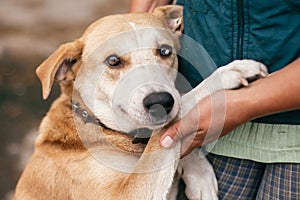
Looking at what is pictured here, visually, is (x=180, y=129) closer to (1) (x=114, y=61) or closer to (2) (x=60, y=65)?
(1) (x=114, y=61)

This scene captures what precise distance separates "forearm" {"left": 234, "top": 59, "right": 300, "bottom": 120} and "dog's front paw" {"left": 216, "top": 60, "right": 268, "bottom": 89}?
0.19 ft

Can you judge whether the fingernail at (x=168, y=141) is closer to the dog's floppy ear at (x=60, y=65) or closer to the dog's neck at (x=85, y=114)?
the dog's neck at (x=85, y=114)

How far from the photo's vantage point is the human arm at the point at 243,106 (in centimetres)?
192

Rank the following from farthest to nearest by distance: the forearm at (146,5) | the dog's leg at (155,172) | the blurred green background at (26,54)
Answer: the blurred green background at (26,54) → the forearm at (146,5) → the dog's leg at (155,172)

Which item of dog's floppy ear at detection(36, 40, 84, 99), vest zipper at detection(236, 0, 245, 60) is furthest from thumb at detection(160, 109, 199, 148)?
dog's floppy ear at detection(36, 40, 84, 99)

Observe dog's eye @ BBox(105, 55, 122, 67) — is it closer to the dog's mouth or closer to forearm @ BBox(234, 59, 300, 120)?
the dog's mouth

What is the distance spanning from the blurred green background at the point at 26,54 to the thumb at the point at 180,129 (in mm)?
2188

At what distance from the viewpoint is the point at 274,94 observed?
194 cm

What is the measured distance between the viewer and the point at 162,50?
8.20 feet

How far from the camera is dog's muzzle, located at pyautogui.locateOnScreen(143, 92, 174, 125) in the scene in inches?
85.0

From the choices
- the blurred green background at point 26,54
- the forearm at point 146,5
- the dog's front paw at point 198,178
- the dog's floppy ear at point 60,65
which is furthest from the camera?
the blurred green background at point 26,54

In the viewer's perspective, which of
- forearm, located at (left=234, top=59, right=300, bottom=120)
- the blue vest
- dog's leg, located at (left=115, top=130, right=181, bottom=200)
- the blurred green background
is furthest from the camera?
the blurred green background

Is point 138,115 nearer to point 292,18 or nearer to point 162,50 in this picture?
point 162,50

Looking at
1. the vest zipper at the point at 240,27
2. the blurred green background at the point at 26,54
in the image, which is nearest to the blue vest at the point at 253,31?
the vest zipper at the point at 240,27
